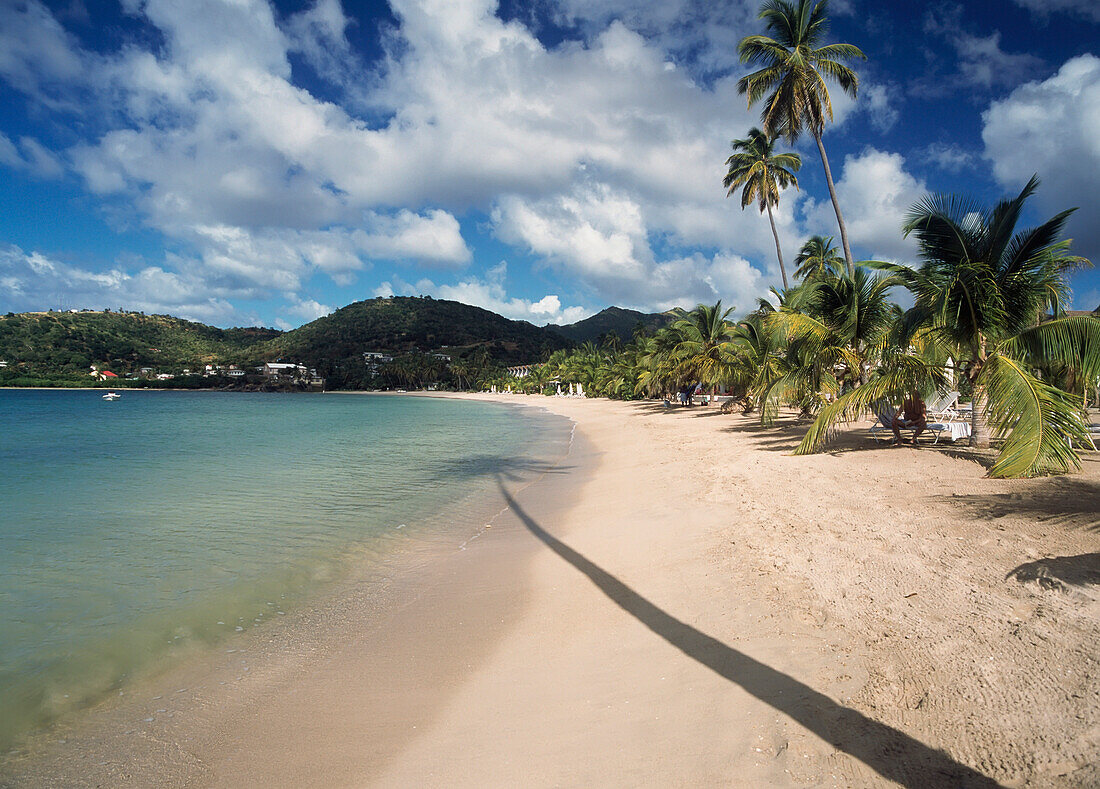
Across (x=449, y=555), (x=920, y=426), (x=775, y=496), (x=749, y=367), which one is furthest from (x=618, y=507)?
(x=749, y=367)

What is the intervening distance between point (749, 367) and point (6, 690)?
71.0 feet

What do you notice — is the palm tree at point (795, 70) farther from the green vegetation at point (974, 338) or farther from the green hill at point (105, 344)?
the green hill at point (105, 344)

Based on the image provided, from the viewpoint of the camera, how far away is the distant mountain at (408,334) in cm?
13362

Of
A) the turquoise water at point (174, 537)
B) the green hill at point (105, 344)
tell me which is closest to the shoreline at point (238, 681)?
the turquoise water at point (174, 537)

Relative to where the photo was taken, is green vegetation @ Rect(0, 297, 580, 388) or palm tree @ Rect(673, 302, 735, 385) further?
green vegetation @ Rect(0, 297, 580, 388)

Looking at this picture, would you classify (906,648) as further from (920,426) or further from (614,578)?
(920,426)

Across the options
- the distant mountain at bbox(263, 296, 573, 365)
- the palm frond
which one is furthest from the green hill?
the palm frond

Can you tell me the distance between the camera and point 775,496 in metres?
7.51

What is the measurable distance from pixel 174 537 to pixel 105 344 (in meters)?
122

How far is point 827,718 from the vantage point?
2.83m

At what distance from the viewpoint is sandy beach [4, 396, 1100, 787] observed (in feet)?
8.69

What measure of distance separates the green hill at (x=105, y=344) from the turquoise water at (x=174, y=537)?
9692cm

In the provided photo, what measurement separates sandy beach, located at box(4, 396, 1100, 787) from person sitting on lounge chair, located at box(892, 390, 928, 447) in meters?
3.89

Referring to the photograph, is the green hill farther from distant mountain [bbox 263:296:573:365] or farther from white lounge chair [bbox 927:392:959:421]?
white lounge chair [bbox 927:392:959:421]
